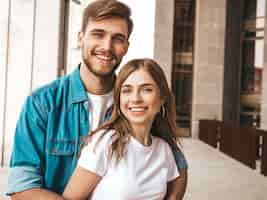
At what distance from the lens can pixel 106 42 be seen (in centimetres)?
171

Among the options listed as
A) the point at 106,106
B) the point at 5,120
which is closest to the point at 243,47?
the point at 5,120

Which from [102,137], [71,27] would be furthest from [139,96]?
[71,27]

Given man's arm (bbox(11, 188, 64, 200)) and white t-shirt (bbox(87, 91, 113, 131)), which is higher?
white t-shirt (bbox(87, 91, 113, 131))

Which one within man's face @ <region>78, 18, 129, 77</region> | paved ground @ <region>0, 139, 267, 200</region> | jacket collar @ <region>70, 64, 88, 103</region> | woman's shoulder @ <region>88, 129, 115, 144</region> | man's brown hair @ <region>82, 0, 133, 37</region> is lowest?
paved ground @ <region>0, 139, 267, 200</region>

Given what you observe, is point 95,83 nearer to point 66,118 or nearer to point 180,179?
point 66,118

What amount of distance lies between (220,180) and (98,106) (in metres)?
6.29

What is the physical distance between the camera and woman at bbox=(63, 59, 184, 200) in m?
1.54

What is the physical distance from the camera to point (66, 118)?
1.75 m

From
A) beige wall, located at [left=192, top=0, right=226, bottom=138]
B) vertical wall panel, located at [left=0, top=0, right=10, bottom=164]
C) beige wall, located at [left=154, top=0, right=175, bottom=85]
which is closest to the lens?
vertical wall panel, located at [left=0, top=0, right=10, bottom=164]

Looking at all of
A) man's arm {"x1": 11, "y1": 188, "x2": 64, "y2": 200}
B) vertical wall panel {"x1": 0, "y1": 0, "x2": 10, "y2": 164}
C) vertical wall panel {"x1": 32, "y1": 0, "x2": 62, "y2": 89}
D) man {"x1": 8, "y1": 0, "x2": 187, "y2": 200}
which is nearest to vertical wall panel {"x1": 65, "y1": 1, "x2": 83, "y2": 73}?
vertical wall panel {"x1": 32, "y1": 0, "x2": 62, "y2": 89}

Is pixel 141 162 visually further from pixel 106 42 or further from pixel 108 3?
pixel 108 3

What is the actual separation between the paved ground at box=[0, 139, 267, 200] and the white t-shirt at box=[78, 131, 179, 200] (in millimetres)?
4166

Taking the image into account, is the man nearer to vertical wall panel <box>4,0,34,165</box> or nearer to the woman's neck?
the woman's neck

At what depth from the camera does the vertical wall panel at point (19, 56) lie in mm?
4461
